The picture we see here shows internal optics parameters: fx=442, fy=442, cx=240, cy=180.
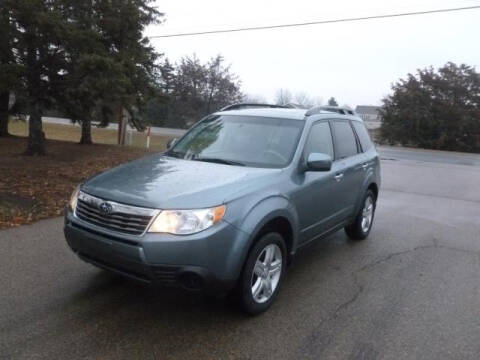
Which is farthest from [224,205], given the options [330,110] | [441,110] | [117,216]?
[441,110]

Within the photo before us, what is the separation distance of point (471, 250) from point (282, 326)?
379 centimetres

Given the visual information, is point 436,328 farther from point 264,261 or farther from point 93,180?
point 93,180

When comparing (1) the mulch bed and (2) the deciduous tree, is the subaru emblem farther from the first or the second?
(2) the deciduous tree

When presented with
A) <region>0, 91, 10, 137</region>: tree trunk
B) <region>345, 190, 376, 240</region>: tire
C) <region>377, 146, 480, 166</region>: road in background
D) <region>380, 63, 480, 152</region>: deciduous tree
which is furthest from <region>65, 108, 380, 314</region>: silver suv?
<region>380, 63, 480, 152</region>: deciduous tree

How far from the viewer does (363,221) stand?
20.5 ft

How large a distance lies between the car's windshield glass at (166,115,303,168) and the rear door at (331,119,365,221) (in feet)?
2.61

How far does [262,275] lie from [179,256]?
3.14 feet

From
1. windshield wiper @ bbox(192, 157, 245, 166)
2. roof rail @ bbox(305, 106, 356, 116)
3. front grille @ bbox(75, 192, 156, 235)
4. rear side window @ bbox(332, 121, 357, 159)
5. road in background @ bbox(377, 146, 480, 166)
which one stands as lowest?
road in background @ bbox(377, 146, 480, 166)

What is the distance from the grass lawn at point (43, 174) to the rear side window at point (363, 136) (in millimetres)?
4660

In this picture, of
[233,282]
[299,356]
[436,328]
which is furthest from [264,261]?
[436,328]

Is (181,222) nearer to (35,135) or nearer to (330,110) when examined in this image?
(330,110)

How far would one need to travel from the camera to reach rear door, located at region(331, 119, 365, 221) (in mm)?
5098

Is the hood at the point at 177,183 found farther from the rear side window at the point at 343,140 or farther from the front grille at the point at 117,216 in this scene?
Answer: the rear side window at the point at 343,140

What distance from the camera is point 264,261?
384cm
